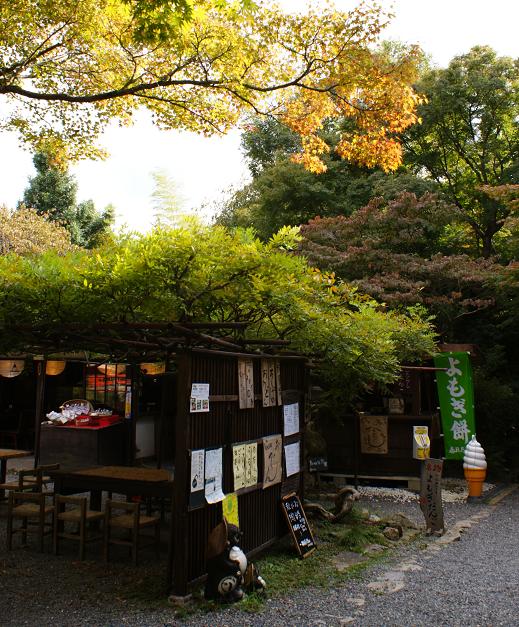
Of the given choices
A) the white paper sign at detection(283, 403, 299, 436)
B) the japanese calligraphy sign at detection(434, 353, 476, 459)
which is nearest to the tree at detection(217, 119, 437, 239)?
the japanese calligraphy sign at detection(434, 353, 476, 459)

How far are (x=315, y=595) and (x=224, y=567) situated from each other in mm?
1044

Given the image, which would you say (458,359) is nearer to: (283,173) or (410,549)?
(410,549)

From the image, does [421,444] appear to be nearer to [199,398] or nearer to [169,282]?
[199,398]

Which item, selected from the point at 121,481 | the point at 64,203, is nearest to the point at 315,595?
the point at 121,481

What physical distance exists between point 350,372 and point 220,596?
183 inches

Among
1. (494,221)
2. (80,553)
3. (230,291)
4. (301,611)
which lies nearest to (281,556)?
(301,611)

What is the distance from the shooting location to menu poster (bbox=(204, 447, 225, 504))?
5355 mm

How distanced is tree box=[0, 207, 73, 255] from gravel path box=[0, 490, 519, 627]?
50.3ft

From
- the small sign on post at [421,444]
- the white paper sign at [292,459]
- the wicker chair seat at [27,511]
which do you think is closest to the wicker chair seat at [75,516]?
the wicker chair seat at [27,511]

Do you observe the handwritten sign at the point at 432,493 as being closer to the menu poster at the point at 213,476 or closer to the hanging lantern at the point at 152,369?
the menu poster at the point at 213,476

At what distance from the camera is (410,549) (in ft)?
24.8

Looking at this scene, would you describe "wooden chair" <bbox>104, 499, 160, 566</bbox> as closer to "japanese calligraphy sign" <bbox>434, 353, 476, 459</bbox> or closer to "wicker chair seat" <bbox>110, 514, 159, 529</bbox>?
"wicker chair seat" <bbox>110, 514, 159, 529</bbox>

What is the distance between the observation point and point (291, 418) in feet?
24.6

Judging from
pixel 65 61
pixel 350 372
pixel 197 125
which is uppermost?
pixel 65 61
